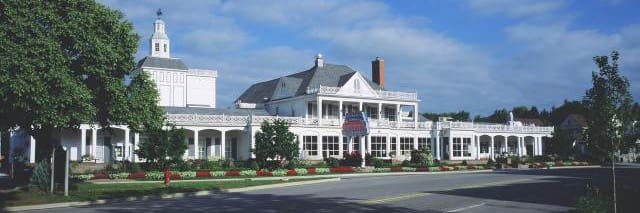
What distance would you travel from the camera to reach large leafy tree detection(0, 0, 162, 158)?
66.0 ft

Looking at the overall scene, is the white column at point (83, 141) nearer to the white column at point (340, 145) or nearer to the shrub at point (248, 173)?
the shrub at point (248, 173)

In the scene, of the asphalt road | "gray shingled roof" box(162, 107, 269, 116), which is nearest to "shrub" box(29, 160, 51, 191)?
the asphalt road

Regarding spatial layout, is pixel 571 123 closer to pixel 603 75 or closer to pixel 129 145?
pixel 129 145

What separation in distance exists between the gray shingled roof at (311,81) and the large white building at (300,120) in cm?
13

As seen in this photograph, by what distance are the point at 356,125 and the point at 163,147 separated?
49.6ft

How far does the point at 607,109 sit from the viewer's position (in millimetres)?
13961

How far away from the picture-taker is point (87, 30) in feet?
72.2

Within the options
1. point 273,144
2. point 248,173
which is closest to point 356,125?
point 273,144

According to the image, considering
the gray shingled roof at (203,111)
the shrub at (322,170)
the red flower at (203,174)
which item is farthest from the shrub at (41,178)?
the gray shingled roof at (203,111)

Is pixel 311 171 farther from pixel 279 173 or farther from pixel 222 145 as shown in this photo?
pixel 222 145

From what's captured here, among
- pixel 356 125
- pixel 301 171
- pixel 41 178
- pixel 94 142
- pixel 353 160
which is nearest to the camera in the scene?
pixel 41 178

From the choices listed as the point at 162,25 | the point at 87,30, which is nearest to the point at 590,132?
the point at 87,30

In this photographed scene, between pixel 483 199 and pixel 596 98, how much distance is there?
6615 millimetres

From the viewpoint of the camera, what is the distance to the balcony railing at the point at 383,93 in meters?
53.8
